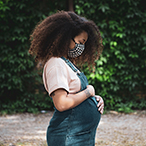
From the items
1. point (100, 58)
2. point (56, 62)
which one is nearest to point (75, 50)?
point (56, 62)

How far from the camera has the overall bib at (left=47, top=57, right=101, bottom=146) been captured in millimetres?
1461

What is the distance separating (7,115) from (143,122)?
3.28 m

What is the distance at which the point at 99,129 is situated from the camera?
452 cm

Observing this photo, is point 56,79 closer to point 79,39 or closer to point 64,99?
point 64,99

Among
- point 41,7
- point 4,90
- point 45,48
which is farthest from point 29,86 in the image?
point 45,48

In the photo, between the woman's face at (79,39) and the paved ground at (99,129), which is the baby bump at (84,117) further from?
the paved ground at (99,129)

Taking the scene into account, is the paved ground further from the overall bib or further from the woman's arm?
the woman's arm

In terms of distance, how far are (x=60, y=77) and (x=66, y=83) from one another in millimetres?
52

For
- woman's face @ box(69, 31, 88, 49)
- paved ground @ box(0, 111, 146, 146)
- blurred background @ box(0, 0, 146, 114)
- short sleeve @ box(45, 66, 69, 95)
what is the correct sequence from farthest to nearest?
blurred background @ box(0, 0, 146, 114) → paved ground @ box(0, 111, 146, 146) → woman's face @ box(69, 31, 88, 49) → short sleeve @ box(45, 66, 69, 95)

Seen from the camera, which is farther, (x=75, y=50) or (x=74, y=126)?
(x=75, y=50)

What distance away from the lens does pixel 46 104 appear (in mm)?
6121

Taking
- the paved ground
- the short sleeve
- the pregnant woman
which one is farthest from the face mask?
the paved ground

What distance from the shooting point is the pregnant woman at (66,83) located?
1.38 m

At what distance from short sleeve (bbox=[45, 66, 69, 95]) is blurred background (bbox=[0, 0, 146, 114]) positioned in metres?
4.46
